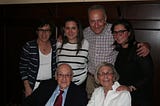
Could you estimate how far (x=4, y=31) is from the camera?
4.08m

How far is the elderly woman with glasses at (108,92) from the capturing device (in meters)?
2.31

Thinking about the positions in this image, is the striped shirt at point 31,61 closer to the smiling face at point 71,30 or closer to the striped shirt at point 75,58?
the striped shirt at point 75,58

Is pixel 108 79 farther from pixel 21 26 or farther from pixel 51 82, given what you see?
pixel 21 26

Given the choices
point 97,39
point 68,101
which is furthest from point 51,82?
point 97,39

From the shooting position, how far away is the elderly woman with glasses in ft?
7.57

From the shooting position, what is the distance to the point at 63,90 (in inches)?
99.6

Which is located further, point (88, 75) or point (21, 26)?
point (21, 26)

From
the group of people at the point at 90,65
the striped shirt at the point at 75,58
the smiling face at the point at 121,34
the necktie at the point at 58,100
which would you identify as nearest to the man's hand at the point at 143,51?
the group of people at the point at 90,65

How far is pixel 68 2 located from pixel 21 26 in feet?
2.80

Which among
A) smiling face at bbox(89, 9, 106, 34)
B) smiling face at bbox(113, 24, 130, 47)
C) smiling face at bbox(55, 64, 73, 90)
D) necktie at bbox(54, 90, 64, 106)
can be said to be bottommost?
necktie at bbox(54, 90, 64, 106)

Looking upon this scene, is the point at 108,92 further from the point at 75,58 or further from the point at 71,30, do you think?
the point at 71,30

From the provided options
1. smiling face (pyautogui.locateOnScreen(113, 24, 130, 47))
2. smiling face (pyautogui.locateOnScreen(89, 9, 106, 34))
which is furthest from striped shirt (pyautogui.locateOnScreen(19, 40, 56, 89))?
smiling face (pyautogui.locateOnScreen(113, 24, 130, 47))

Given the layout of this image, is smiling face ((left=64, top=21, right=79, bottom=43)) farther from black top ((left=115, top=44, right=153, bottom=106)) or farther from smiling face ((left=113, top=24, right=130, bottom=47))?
black top ((left=115, top=44, right=153, bottom=106))

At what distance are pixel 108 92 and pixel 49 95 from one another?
580 mm
